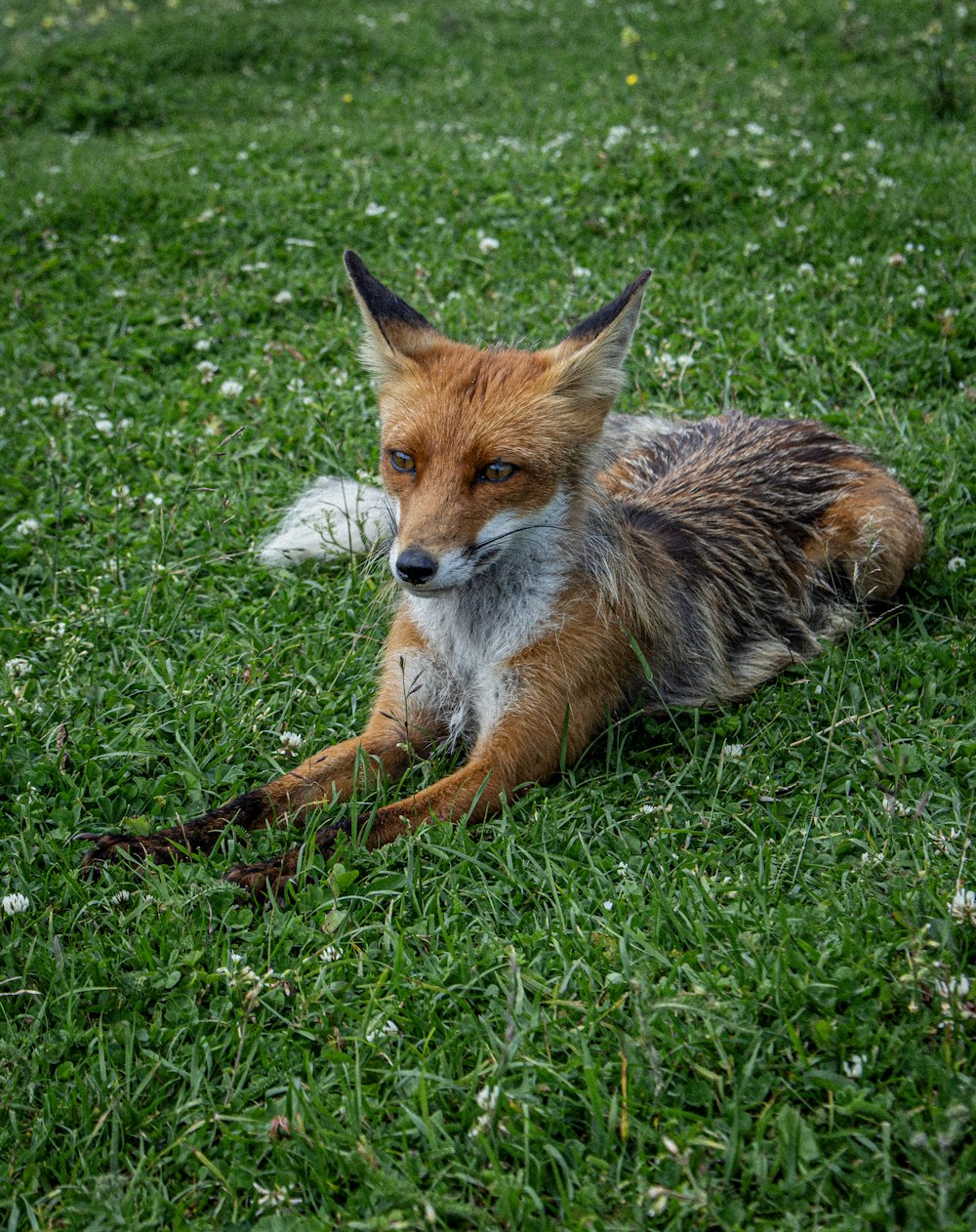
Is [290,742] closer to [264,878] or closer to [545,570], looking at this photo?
[264,878]

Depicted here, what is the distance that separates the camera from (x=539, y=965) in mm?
2953

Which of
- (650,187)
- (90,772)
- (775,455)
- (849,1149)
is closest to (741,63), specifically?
(650,187)

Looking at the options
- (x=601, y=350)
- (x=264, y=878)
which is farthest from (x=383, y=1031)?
(x=601, y=350)

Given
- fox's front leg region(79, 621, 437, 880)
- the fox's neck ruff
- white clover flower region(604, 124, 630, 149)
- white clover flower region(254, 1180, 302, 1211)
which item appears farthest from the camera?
white clover flower region(604, 124, 630, 149)

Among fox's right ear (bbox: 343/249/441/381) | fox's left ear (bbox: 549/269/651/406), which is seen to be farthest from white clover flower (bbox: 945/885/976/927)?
fox's right ear (bbox: 343/249/441/381)

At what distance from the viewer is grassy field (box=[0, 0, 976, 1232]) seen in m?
2.45

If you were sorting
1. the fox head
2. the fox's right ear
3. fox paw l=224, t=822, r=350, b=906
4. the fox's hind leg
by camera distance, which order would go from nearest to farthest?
fox paw l=224, t=822, r=350, b=906, the fox head, the fox's right ear, the fox's hind leg

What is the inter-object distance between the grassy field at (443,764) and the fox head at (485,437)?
924 mm

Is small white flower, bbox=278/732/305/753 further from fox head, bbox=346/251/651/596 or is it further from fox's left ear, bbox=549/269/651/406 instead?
fox's left ear, bbox=549/269/651/406

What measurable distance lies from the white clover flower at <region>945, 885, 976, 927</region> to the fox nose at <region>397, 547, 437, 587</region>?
5.97 ft

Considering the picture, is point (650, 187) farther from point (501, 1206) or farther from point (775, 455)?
point (501, 1206)

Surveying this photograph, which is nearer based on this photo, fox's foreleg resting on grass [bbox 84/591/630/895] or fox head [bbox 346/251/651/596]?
fox's foreleg resting on grass [bbox 84/591/630/895]

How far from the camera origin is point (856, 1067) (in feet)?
8.07

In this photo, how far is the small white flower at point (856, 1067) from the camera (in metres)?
2.46
